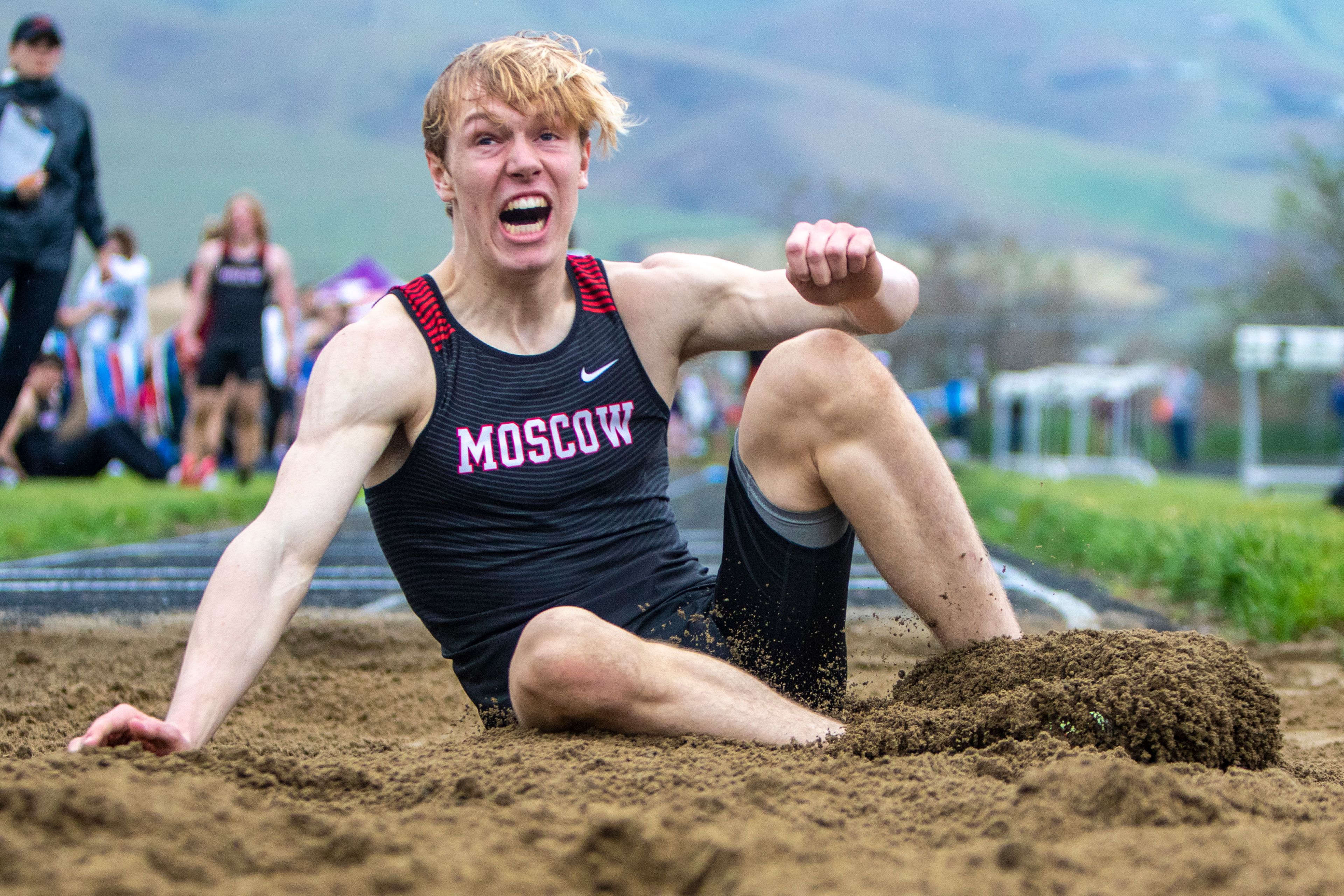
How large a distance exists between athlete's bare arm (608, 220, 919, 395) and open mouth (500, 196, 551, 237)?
25 cm

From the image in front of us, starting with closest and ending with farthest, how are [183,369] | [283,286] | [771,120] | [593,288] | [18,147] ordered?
[593,288] → [18,147] → [283,286] → [183,369] → [771,120]

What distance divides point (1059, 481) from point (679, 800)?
13965mm

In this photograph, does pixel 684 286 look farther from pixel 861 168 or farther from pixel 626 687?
pixel 861 168

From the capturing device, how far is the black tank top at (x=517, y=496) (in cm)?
246

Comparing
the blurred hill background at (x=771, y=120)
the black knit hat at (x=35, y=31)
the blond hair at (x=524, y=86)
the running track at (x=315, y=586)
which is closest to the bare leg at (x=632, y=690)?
the blond hair at (x=524, y=86)

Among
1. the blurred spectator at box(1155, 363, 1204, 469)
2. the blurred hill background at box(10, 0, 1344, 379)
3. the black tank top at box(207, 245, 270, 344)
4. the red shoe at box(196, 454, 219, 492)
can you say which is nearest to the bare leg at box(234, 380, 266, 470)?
the red shoe at box(196, 454, 219, 492)

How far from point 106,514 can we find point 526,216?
5.65 metres

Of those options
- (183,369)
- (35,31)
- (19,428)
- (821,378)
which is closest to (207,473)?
(183,369)

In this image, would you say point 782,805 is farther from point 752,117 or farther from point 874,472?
point 752,117

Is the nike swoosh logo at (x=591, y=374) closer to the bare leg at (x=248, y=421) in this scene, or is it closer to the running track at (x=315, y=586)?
the running track at (x=315, y=586)

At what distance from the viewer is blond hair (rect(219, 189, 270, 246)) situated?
31.0 feet

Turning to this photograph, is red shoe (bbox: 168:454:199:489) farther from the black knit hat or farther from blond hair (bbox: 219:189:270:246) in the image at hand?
the black knit hat

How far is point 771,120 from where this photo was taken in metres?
110

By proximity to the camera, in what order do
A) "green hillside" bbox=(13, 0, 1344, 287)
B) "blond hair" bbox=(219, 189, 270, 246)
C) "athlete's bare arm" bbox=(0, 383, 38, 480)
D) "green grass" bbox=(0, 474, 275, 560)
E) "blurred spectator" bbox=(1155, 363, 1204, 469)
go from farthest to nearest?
"green hillside" bbox=(13, 0, 1344, 287), "blurred spectator" bbox=(1155, 363, 1204, 469), "athlete's bare arm" bbox=(0, 383, 38, 480), "blond hair" bbox=(219, 189, 270, 246), "green grass" bbox=(0, 474, 275, 560)
